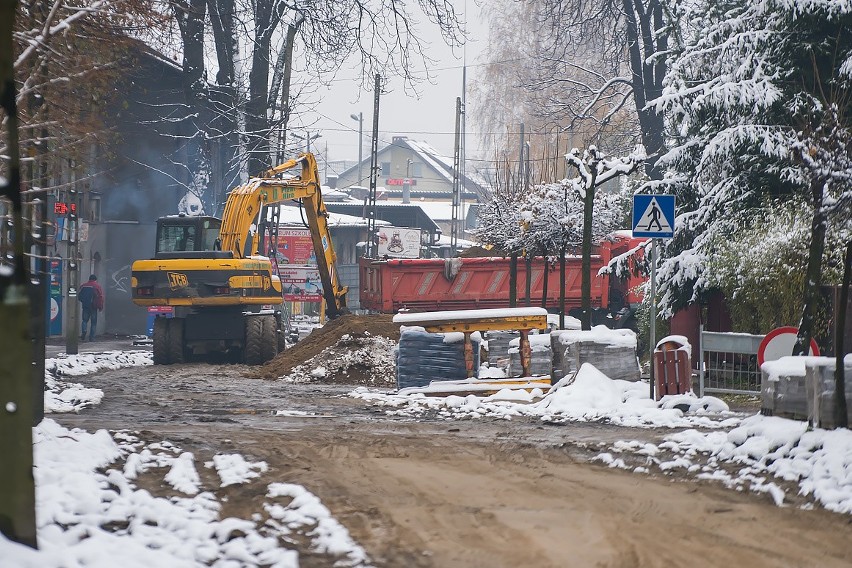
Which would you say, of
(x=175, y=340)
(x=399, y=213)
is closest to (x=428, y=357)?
(x=175, y=340)

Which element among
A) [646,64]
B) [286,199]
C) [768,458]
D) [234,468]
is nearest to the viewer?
[234,468]

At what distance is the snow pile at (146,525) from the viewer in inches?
223

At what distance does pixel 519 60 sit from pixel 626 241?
2732 centimetres

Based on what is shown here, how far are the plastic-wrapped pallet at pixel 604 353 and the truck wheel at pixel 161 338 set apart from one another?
39.5 ft

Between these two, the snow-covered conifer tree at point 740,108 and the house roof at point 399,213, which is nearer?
the snow-covered conifer tree at point 740,108

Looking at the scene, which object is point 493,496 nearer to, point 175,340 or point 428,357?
point 428,357

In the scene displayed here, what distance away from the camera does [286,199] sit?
87.7 ft

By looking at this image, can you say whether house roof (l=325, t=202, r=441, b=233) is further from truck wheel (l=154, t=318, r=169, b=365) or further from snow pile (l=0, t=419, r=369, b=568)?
snow pile (l=0, t=419, r=369, b=568)

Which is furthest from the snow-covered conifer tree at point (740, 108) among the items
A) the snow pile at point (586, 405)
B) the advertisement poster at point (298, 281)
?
the advertisement poster at point (298, 281)

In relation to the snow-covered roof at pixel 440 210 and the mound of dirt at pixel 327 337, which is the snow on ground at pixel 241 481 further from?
the snow-covered roof at pixel 440 210

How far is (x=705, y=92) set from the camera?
63.2ft

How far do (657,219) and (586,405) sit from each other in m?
2.54

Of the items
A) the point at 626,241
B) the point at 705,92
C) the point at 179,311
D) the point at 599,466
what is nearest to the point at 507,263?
the point at 626,241

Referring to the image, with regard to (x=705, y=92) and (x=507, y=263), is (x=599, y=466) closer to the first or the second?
(x=705, y=92)
